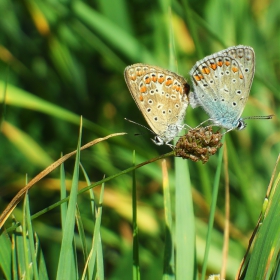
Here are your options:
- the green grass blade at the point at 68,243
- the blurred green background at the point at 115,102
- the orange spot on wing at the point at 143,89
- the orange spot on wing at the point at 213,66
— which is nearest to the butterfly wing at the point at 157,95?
the orange spot on wing at the point at 143,89

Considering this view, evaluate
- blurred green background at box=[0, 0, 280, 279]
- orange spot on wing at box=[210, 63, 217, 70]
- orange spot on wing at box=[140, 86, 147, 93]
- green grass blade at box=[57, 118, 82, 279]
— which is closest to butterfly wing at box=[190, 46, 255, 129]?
orange spot on wing at box=[210, 63, 217, 70]

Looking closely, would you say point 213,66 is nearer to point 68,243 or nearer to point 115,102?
point 68,243

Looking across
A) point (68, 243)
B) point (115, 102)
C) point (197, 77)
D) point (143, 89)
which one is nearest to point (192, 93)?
point (197, 77)

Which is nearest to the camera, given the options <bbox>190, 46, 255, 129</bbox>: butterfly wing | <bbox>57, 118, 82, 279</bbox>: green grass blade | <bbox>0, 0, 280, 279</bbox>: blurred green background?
<bbox>57, 118, 82, 279</bbox>: green grass blade

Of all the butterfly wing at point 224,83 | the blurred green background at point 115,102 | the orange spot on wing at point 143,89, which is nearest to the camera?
the butterfly wing at point 224,83

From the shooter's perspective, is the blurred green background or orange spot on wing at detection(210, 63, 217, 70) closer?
orange spot on wing at detection(210, 63, 217, 70)

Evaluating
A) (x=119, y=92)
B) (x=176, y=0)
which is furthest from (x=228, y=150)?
(x=119, y=92)

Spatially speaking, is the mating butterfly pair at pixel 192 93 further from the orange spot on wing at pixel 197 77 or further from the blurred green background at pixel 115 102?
the blurred green background at pixel 115 102

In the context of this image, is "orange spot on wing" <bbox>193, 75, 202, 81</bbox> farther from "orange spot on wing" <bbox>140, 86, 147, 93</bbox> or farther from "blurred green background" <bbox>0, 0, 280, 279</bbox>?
"blurred green background" <bbox>0, 0, 280, 279</bbox>

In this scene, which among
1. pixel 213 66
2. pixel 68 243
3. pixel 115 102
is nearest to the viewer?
pixel 68 243
